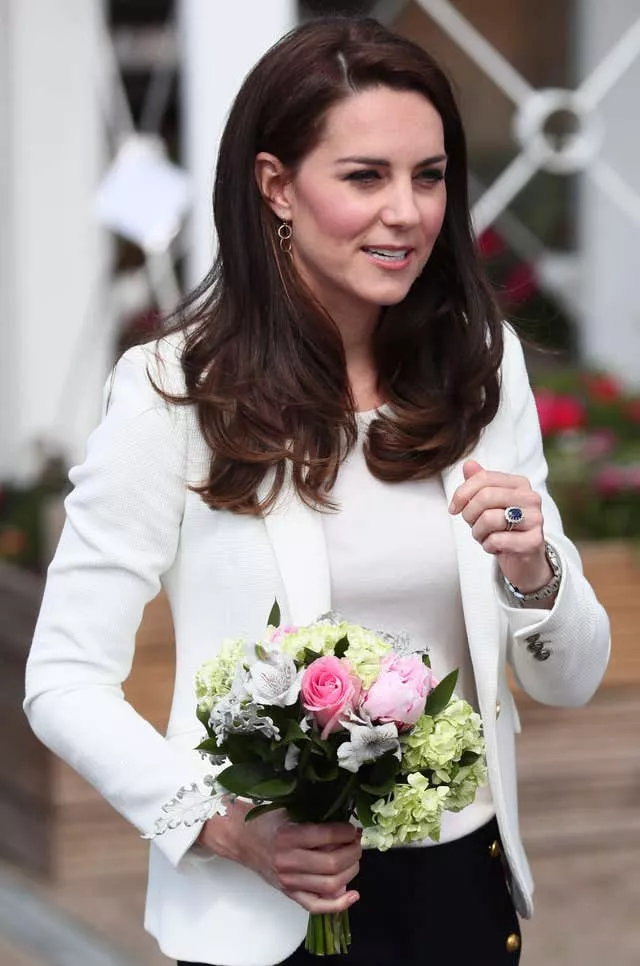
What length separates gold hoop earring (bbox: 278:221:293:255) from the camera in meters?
2.63

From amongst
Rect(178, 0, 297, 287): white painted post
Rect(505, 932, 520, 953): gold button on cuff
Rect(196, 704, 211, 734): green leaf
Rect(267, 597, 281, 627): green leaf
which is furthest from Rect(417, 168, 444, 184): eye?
Rect(178, 0, 297, 287): white painted post

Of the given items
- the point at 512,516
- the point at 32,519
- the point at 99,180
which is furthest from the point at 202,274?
the point at 512,516

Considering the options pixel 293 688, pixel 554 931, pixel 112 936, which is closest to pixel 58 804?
pixel 112 936

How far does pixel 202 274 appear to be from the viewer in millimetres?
5676

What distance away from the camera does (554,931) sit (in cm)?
498

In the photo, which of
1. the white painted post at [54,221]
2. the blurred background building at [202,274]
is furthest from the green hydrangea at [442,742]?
the white painted post at [54,221]

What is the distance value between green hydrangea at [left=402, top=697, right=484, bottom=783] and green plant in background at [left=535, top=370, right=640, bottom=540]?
295 centimetres

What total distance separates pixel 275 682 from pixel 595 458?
327 centimetres

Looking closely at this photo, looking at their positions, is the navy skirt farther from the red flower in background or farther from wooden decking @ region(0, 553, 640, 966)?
the red flower in background

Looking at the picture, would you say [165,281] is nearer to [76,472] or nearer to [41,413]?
[41,413]

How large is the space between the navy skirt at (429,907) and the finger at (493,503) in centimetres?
53

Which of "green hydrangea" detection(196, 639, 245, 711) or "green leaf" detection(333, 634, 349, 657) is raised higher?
"green leaf" detection(333, 634, 349, 657)

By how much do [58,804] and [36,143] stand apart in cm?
276

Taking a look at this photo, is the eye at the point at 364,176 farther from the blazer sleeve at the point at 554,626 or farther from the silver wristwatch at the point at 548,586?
the silver wristwatch at the point at 548,586
